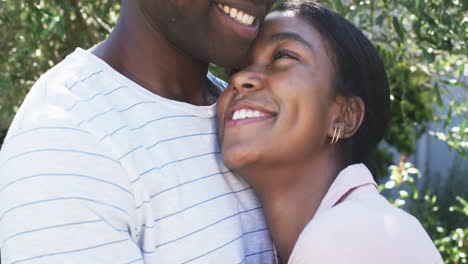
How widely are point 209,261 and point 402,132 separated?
4.55 meters

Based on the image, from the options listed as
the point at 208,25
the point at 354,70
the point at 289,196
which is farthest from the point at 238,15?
the point at 289,196

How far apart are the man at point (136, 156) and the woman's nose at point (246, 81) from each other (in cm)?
7

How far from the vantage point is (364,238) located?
1.68 m

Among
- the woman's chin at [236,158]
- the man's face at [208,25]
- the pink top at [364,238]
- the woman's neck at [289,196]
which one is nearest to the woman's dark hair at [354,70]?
the woman's neck at [289,196]

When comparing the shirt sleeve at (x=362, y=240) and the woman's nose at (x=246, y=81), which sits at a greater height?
the woman's nose at (x=246, y=81)

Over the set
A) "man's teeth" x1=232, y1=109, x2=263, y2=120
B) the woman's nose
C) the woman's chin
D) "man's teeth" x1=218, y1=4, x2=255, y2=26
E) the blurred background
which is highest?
"man's teeth" x1=218, y1=4, x2=255, y2=26

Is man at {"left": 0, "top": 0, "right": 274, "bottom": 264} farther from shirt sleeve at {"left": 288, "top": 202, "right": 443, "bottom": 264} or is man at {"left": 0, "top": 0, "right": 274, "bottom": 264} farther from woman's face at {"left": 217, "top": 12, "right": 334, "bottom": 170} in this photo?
shirt sleeve at {"left": 288, "top": 202, "right": 443, "bottom": 264}

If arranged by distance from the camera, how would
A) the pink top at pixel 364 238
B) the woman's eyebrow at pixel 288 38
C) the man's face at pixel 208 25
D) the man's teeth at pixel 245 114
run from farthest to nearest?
the woman's eyebrow at pixel 288 38
the man's teeth at pixel 245 114
the man's face at pixel 208 25
the pink top at pixel 364 238

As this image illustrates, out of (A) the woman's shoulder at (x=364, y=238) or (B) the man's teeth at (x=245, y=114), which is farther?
(B) the man's teeth at (x=245, y=114)

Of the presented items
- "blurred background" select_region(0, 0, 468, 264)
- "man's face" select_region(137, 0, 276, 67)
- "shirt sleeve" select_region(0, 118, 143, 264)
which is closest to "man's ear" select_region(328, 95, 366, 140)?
"man's face" select_region(137, 0, 276, 67)

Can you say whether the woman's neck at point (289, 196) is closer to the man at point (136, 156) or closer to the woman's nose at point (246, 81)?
the man at point (136, 156)

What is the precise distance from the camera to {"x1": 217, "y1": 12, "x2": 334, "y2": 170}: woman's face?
6.72 ft

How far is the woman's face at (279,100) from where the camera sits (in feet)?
6.72

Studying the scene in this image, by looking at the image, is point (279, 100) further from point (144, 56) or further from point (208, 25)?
point (144, 56)
